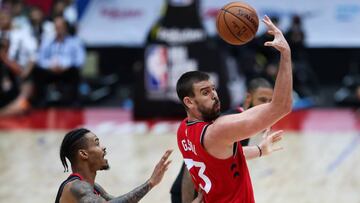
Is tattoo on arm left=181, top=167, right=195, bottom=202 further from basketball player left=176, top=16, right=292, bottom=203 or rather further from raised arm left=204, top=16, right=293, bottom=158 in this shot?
raised arm left=204, top=16, right=293, bottom=158

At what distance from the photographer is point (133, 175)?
10062 mm

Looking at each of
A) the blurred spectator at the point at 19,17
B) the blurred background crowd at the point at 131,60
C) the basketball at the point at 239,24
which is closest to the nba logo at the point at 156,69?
the blurred background crowd at the point at 131,60

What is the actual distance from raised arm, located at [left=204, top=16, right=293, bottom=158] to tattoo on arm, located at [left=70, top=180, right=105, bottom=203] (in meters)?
0.76

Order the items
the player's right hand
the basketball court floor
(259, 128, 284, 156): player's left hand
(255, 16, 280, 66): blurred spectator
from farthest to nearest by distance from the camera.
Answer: (255, 16, 280, 66): blurred spectator < the basketball court floor < (259, 128, 284, 156): player's left hand < the player's right hand

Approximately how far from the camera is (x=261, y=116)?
4246mm

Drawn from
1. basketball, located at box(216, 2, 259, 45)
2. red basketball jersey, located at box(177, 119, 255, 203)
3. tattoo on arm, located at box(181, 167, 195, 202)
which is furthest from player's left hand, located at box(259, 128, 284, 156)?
basketball, located at box(216, 2, 259, 45)

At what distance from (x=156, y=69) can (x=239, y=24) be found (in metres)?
9.53

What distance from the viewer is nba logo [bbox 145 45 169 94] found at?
14375 mm

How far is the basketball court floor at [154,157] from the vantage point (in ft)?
30.2

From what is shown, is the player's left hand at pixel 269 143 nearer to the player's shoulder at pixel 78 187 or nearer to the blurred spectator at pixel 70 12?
the player's shoulder at pixel 78 187

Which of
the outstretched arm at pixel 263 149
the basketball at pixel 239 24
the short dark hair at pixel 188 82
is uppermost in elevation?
the basketball at pixel 239 24

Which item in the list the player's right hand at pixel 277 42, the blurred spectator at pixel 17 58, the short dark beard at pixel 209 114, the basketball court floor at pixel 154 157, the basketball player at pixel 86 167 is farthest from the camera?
the blurred spectator at pixel 17 58

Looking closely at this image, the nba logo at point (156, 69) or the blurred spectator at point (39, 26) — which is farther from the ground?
the blurred spectator at point (39, 26)

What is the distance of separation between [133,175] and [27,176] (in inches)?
56.5
